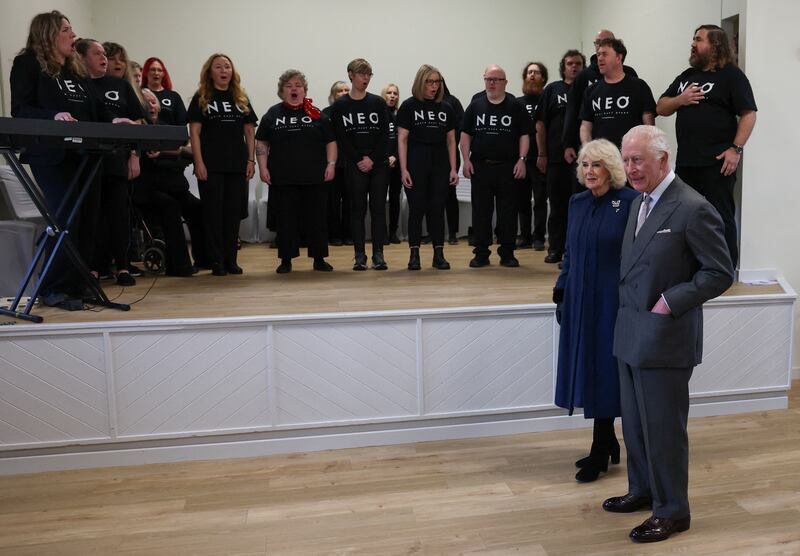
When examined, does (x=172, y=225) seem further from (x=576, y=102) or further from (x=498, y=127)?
(x=576, y=102)

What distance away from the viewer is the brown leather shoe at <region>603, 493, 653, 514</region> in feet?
10.0

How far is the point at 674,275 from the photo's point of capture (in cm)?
263

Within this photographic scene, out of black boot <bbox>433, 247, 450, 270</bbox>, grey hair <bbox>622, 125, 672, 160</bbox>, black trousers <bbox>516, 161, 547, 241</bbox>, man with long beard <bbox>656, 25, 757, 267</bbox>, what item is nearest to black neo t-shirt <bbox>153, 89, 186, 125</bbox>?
black boot <bbox>433, 247, 450, 270</bbox>

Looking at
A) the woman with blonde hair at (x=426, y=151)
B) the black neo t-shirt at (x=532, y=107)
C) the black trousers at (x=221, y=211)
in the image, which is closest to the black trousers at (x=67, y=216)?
the black trousers at (x=221, y=211)

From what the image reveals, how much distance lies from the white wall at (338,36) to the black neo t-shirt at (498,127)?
3.56 metres

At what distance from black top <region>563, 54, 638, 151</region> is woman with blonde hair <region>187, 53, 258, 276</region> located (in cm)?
216

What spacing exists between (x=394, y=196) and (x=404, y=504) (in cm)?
461

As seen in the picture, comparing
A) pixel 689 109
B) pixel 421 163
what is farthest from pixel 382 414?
pixel 689 109

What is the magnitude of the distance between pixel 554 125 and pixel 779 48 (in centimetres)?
156

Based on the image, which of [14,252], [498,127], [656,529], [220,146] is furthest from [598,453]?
[14,252]

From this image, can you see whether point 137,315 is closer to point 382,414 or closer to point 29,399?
point 29,399

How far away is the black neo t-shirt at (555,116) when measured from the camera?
5742mm

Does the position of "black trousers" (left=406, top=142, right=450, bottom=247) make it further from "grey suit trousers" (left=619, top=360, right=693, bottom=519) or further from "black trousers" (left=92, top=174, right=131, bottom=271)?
"grey suit trousers" (left=619, top=360, right=693, bottom=519)

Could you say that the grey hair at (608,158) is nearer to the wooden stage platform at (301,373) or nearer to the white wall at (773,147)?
the wooden stage platform at (301,373)
